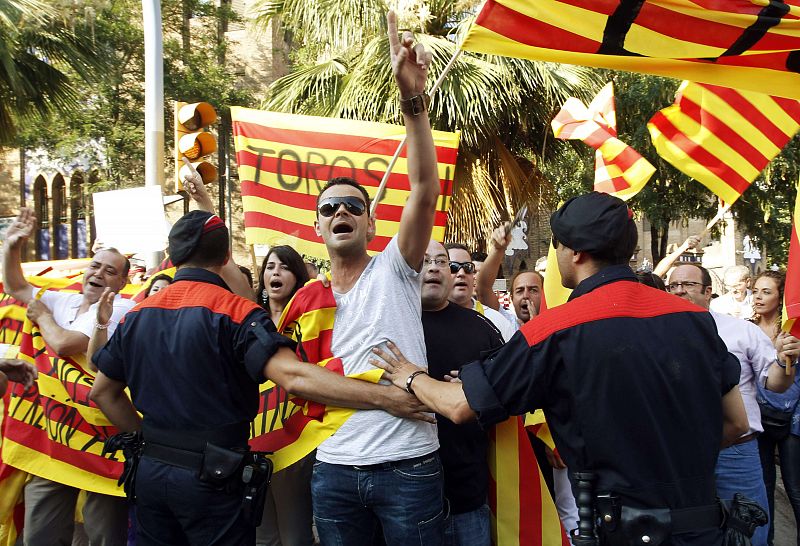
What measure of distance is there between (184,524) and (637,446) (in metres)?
1.73

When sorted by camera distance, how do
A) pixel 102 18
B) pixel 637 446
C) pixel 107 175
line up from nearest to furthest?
pixel 637 446 → pixel 102 18 → pixel 107 175

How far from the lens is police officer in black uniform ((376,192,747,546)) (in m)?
2.45

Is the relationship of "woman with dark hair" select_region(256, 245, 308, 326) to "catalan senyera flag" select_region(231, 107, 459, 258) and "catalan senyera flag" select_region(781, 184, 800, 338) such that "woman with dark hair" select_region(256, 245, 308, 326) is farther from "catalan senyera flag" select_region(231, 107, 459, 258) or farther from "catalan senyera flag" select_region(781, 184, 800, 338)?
"catalan senyera flag" select_region(781, 184, 800, 338)

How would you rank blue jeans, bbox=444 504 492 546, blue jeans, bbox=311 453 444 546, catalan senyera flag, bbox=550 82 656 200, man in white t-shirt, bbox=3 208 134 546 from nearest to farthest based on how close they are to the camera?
blue jeans, bbox=311 453 444 546 → blue jeans, bbox=444 504 492 546 → man in white t-shirt, bbox=3 208 134 546 → catalan senyera flag, bbox=550 82 656 200

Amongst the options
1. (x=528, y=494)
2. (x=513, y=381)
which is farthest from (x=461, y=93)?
(x=513, y=381)

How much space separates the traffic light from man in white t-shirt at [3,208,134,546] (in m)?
2.51

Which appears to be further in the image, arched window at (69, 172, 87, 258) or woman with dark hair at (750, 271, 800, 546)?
arched window at (69, 172, 87, 258)

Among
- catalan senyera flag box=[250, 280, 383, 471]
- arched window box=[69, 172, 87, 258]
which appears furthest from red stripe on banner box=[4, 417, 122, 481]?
arched window box=[69, 172, 87, 258]

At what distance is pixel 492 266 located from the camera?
4926mm

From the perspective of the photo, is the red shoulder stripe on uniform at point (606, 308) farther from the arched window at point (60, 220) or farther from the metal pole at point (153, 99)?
the arched window at point (60, 220)

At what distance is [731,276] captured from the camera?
7230 mm

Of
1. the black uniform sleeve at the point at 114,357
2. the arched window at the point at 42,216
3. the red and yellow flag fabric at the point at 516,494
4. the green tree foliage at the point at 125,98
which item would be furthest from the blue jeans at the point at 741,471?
the arched window at the point at 42,216

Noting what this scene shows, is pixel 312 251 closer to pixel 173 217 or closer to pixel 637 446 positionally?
pixel 637 446

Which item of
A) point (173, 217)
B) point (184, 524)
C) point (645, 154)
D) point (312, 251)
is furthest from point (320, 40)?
point (173, 217)
